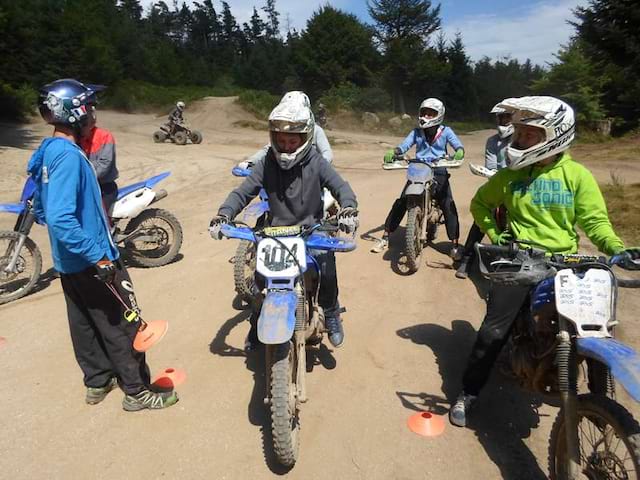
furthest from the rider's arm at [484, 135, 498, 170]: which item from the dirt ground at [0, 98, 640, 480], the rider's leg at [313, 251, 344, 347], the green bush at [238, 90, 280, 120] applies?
the green bush at [238, 90, 280, 120]

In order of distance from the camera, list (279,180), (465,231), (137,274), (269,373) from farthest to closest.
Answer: (465,231) → (137,274) → (279,180) → (269,373)

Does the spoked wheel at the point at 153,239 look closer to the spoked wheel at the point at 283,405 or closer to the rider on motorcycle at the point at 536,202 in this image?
the spoked wheel at the point at 283,405

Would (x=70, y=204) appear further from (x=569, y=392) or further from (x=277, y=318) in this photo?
(x=569, y=392)

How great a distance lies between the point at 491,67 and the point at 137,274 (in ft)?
171

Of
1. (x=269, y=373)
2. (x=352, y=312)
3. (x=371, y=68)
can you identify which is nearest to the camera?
(x=269, y=373)

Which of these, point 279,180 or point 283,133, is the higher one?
point 283,133

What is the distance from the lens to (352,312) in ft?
15.3

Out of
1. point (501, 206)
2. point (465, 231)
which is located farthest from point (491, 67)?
point (501, 206)

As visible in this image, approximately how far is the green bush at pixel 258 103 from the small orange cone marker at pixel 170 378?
93.8ft

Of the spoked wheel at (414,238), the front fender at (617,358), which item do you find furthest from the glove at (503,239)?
the spoked wheel at (414,238)

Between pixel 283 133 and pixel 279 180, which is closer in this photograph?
pixel 283 133

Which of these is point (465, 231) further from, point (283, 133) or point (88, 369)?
point (88, 369)

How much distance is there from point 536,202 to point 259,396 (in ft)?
7.51

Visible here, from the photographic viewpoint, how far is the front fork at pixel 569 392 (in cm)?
229
